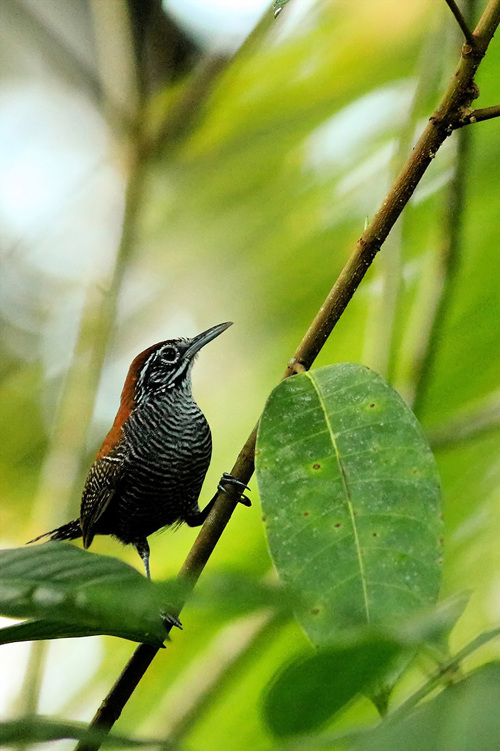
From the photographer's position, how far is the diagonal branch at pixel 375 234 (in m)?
0.96

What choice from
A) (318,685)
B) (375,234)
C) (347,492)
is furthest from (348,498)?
(375,234)

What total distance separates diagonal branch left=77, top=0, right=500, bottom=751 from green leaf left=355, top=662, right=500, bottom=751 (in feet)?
1.80

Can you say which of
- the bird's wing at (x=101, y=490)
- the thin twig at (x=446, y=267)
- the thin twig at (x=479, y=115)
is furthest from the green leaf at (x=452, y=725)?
the bird's wing at (x=101, y=490)

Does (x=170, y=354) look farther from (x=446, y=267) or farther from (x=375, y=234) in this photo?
(x=375, y=234)

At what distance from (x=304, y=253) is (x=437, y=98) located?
613 millimetres

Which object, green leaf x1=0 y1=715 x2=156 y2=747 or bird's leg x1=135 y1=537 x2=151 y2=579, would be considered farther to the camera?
bird's leg x1=135 y1=537 x2=151 y2=579

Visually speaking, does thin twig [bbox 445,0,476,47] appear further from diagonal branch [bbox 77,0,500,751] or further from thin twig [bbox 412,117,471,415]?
thin twig [bbox 412,117,471,415]

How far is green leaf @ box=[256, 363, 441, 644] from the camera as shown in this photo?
680mm

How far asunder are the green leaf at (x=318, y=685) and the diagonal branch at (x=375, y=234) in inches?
13.2

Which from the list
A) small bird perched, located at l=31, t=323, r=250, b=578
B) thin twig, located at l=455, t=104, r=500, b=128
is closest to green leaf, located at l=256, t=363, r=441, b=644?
thin twig, located at l=455, t=104, r=500, b=128

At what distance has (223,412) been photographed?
105 inches

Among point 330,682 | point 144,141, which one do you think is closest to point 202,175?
point 144,141

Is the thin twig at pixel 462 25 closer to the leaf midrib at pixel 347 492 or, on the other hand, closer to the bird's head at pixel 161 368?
the leaf midrib at pixel 347 492

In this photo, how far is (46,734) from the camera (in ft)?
1.56
